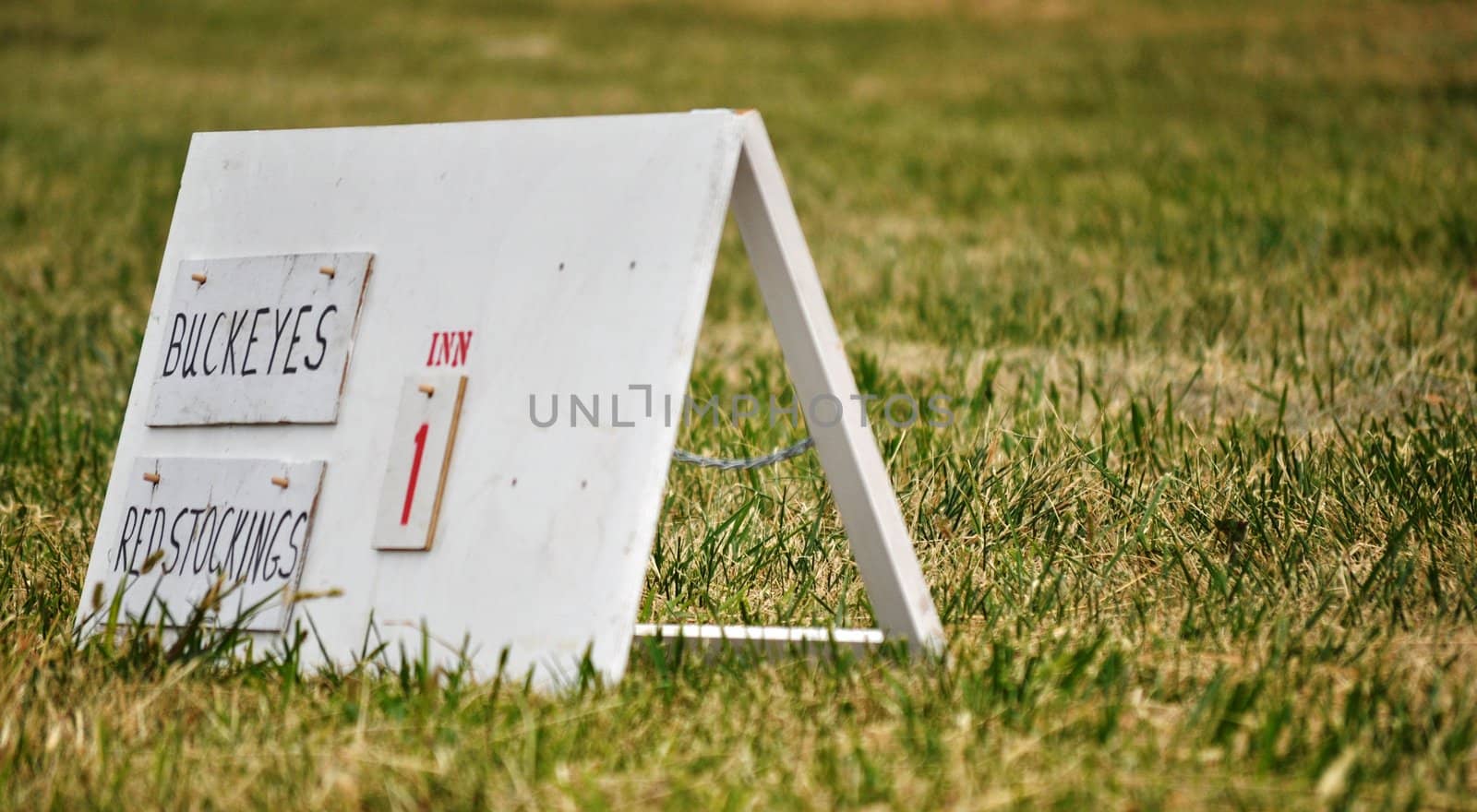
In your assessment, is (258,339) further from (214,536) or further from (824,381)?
(824,381)

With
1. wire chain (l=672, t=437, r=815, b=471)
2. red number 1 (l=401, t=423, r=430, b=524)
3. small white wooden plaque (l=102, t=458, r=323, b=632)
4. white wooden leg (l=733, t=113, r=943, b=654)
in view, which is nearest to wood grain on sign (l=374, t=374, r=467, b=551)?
red number 1 (l=401, t=423, r=430, b=524)

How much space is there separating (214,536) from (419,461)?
454mm

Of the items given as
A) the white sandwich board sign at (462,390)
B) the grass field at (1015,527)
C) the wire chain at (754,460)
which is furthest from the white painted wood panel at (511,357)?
the wire chain at (754,460)

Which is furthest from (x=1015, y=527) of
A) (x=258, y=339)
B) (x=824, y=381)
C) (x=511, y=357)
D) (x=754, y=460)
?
(x=258, y=339)

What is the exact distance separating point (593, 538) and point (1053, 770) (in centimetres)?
72

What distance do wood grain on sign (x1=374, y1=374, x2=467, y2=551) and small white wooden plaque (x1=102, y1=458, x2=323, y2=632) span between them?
172 millimetres

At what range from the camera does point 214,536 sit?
2.39m

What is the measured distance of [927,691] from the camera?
80.7 inches

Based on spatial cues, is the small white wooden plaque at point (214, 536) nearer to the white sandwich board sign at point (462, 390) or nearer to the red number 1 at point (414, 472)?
the white sandwich board sign at point (462, 390)

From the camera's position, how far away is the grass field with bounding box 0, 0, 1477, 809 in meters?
1.85

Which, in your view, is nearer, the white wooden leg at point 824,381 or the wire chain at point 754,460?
the white wooden leg at point 824,381

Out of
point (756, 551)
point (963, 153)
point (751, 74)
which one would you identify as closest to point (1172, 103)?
point (963, 153)

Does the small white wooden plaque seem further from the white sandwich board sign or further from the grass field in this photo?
the grass field

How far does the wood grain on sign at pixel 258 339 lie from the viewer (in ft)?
7.84
